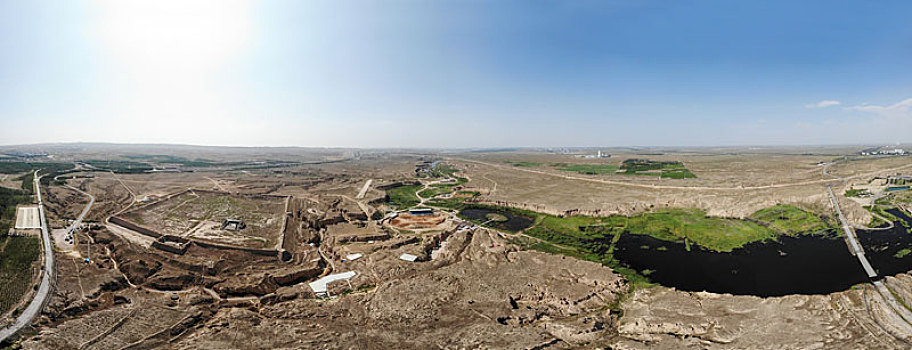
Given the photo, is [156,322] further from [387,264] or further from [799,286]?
[799,286]

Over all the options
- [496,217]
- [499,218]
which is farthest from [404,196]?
[499,218]

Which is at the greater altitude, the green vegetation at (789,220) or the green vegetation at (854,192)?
the green vegetation at (854,192)

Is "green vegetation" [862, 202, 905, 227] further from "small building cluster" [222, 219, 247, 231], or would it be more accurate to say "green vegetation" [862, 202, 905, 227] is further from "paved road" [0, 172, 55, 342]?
"paved road" [0, 172, 55, 342]

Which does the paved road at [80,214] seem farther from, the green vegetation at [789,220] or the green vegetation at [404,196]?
the green vegetation at [789,220]

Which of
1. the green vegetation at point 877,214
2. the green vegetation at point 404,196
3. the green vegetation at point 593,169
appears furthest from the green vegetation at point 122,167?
the green vegetation at point 877,214

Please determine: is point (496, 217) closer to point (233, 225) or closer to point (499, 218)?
point (499, 218)

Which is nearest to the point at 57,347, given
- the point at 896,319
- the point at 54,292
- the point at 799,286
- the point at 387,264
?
the point at 54,292
